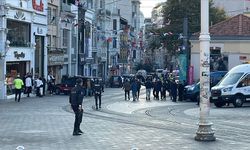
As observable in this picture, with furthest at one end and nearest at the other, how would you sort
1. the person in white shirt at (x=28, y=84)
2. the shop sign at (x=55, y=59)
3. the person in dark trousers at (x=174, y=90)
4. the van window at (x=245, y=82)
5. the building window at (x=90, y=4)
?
the building window at (x=90, y=4) < the shop sign at (x=55, y=59) < the person in white shirt at (x=28, y=84) < the person in dark trousers at (x=174, y=90) < the van window at (x=245, y=82)

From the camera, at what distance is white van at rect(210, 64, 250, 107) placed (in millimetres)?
35219

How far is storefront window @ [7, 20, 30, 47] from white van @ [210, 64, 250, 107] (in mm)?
17572

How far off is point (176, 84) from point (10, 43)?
43.5 ft

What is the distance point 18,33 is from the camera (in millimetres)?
46688

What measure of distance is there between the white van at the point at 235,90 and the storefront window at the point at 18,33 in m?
17.6

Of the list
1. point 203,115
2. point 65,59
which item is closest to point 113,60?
point 65,59

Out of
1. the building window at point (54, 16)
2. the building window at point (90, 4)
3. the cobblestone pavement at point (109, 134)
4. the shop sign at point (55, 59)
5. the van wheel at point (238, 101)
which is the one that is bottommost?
the cobblestone pavement at point (109, 134)

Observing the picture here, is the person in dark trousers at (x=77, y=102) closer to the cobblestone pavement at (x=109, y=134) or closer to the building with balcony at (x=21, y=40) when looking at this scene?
the cobblestone pavement at (x=109, y=134)

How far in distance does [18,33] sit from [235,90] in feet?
65.0

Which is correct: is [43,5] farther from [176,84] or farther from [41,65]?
[176,84]

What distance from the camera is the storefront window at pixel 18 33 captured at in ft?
A: 147

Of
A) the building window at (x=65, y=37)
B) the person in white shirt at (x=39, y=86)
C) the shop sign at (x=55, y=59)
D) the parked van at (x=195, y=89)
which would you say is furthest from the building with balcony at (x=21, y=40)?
the parked van at (x=195, y=89)

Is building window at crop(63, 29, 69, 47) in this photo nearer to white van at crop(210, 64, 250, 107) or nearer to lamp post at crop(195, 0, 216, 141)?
white van at crop(210, 64, 250, 107)

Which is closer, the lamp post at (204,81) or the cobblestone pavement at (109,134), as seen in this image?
the cobblestone pavement at (109,134)
